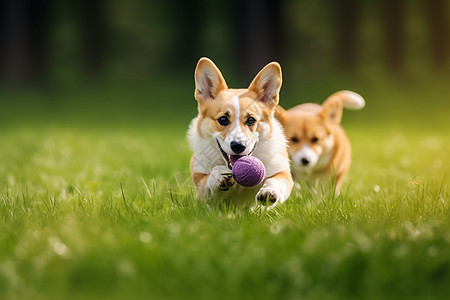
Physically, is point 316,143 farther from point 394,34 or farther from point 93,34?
point 93,34

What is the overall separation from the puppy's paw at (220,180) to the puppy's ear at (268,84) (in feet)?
2.15

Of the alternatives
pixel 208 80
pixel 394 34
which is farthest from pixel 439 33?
pixel 208 80

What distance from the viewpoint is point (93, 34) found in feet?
68.0

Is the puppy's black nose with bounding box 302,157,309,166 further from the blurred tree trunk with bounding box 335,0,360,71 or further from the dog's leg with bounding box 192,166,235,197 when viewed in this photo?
the blurred tree trunk with bounding box 335,0,360,71

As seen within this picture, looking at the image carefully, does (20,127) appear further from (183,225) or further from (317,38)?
(317,38)

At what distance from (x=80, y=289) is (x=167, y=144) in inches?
240

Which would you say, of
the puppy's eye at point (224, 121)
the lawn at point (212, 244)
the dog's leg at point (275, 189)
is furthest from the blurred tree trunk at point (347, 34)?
the puppy's eye at point (224, 121)

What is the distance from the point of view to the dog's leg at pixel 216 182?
11.5 feet

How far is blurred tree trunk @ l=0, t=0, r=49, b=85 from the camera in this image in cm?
1752

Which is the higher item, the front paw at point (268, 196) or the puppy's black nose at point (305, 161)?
the front paw at point (268, 196)

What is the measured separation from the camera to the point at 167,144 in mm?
8539

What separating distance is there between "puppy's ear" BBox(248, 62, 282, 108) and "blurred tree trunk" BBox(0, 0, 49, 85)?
15333 millimetres

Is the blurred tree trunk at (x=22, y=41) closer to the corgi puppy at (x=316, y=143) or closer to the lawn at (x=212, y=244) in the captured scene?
the lawn at (x=212, y=244)

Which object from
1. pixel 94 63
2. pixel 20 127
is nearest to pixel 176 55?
pixel 94 63
